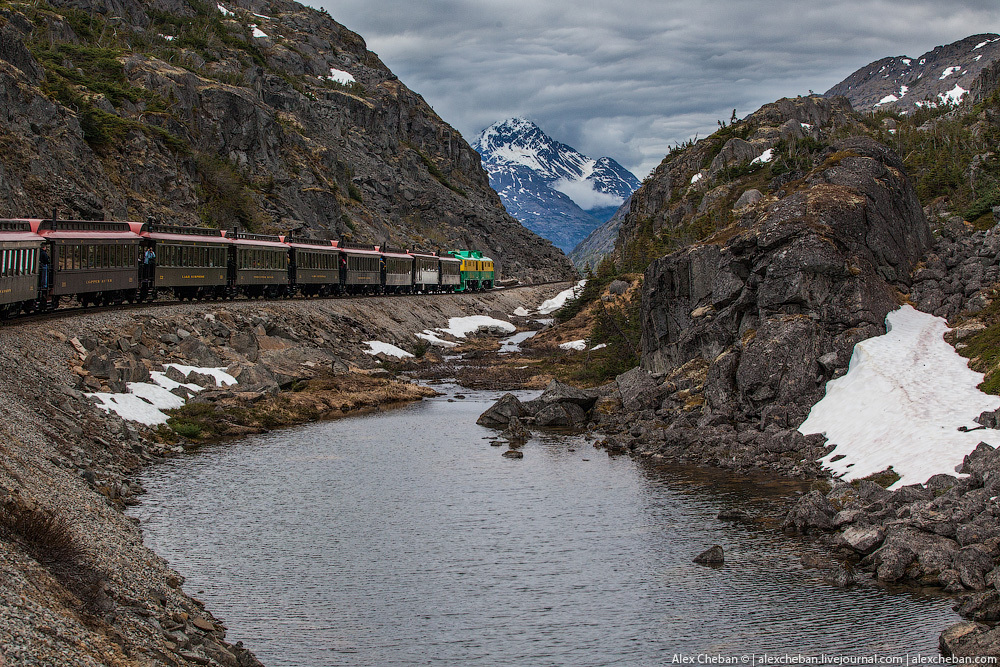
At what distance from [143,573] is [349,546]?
20.5 feet

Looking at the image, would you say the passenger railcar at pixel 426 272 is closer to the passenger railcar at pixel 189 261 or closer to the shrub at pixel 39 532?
the passenger railcar at pixel 189 261

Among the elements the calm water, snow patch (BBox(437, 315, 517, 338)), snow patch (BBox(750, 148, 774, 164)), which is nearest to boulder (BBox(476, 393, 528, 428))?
the calm water

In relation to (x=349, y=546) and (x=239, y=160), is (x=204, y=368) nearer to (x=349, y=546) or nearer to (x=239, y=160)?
(x=349, y=546)

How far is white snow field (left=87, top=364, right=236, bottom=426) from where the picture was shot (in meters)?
32.9

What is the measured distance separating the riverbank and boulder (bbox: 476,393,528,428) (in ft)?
25.2

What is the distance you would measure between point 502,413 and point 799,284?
15719mm

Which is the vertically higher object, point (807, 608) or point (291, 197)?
point (291, 197)

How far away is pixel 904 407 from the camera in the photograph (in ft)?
96.9

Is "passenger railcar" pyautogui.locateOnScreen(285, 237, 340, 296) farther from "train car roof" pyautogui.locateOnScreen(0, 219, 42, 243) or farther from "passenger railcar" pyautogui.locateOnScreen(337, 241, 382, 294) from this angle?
"train car roof" pyautogui.locateOnScreen(0, 219, 42, 243)

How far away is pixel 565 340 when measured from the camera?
8706 centimetres

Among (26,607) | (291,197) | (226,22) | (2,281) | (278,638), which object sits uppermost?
(226,22)

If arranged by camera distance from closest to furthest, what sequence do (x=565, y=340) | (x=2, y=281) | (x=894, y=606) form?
1. (x=894, y=606)
2. (x=2, y=281)
3. (x=565, y=340)

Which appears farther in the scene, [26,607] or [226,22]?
[226,22]

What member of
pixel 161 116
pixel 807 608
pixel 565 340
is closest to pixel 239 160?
pixel 161 116
